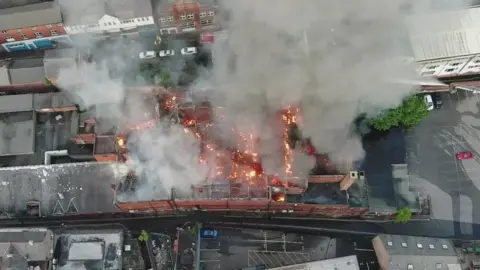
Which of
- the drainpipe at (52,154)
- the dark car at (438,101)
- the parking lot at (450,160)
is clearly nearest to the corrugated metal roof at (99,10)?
the drainpipe at (52,154)

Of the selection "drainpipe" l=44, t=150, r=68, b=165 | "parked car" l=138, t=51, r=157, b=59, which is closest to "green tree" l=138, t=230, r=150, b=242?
"drainpipe" l=44, t=150, r=68, b=165

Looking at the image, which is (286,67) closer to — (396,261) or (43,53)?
(396,261)

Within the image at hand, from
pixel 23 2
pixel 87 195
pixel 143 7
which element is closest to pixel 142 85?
pixel 143 7

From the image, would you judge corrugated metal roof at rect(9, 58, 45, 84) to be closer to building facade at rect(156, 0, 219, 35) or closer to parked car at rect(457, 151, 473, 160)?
building facade at rect(156, 0, 219, 35)

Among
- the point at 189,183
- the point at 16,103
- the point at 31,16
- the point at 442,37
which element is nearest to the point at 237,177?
the point at 189,183

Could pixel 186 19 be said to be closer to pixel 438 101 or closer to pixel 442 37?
pixel 442 37

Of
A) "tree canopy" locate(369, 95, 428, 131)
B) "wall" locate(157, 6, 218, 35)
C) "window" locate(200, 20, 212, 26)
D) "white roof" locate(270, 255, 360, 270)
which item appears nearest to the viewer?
"white roof" locate(270, 255, 360, 270)
